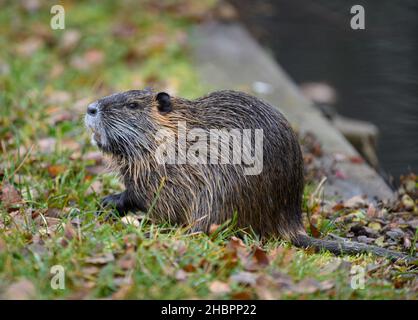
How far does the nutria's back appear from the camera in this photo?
3963mm

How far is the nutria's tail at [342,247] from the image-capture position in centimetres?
389

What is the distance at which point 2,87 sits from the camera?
21.8ft

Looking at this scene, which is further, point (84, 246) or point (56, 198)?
point (56, 198)

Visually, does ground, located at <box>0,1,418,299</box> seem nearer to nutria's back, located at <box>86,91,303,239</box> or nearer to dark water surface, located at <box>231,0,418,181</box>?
nutria's back, located at <box>86,91,303,239</box>

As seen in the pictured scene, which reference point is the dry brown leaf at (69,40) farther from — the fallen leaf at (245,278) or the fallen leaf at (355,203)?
the fallen leaf at (245,278)

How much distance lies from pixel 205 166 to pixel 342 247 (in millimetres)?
859

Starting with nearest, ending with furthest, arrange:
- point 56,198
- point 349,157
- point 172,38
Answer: point 56,198 < point 349,157 < point 172,38

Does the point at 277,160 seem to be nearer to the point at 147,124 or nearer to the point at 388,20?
the point at 147,124

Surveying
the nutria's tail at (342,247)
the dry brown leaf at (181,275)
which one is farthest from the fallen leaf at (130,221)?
the nutria's tail at (342,247)

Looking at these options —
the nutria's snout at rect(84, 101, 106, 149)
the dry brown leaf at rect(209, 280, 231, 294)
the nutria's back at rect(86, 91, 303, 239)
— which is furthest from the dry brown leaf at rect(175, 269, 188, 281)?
the nutria's snout at rect(84, 101, 106, 149)

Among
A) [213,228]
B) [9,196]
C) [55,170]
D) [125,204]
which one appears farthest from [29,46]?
[213,228]
